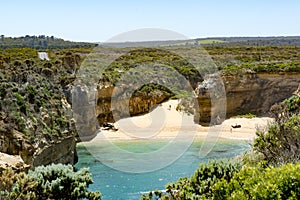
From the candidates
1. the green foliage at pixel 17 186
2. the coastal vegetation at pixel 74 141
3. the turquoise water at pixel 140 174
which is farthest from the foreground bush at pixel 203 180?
the turquoise water at pixel 140 174

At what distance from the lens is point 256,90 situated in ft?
137

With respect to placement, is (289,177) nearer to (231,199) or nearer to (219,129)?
(231,199)

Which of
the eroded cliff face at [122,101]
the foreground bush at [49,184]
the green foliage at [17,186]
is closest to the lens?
the green foliage at [17,186]

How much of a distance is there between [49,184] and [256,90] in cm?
3183

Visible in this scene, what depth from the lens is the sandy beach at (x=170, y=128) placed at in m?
Answer: 36.4

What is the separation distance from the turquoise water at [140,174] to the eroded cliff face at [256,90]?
24.1ft

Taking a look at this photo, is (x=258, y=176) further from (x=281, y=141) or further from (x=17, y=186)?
(x=17, y=186)

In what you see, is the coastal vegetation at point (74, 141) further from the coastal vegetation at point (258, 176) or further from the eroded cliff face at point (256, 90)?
the eroded cliff face at point (256, 90)

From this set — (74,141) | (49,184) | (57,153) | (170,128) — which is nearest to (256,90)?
(170,128)

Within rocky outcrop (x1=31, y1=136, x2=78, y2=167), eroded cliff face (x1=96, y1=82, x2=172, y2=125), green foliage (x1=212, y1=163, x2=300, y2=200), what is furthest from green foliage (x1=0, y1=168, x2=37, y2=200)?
eroded cliff face (x1=96, y1=82, x2=172, y2=125)

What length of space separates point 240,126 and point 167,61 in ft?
68.0

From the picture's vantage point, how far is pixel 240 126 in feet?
125

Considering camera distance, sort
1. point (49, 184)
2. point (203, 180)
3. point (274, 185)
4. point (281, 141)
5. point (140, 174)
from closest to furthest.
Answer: point (274, 185), point (203, 180), point (49, 184), point (281, 141), point (140, 174)

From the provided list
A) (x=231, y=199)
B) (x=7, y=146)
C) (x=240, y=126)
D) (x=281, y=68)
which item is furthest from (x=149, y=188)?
(x=281, y=68)
